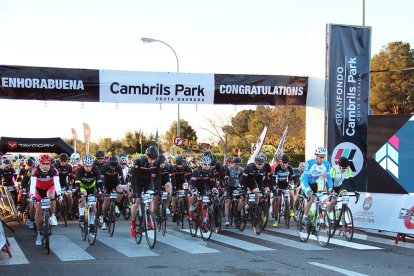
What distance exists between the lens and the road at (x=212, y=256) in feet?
29.8

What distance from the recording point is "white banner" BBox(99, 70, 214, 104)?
18953mm

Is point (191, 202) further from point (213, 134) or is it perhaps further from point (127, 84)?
point (213, 134)

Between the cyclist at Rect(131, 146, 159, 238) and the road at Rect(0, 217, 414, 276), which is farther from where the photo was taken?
the cyclist at Rect(131, 146, 159, 238)

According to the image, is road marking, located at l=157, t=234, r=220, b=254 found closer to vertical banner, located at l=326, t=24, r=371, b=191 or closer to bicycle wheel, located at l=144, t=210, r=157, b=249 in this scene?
bicycle wheel, located at l=144, t=210, r=157, b=249

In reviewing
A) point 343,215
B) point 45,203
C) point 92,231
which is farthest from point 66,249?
point 343,215

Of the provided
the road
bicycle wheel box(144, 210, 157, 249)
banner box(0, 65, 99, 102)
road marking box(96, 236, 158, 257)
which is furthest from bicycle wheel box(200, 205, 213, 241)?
banner box(0, 65, 99, 102)

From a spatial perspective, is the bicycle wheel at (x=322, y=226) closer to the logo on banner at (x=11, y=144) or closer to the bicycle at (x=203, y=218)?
the bicycle at (x=203, y=218)

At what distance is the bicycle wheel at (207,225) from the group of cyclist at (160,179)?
66cm

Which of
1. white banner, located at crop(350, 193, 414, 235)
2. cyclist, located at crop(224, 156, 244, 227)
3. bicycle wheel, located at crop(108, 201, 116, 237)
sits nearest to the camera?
white banner, located at crop(350, 193, 414, 235)

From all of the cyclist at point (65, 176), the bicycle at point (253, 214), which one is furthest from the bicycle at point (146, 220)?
the cyclist at point (65, 176)

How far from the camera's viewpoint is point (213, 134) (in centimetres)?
6075

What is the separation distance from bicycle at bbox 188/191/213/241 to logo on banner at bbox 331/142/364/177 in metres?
7.35

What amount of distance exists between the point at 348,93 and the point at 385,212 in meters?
6.13

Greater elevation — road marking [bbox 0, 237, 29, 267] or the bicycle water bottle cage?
the bicycle water bottle cage
